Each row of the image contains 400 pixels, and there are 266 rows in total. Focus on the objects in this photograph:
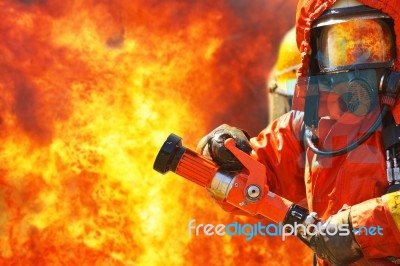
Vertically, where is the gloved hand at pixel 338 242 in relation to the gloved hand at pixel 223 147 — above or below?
below

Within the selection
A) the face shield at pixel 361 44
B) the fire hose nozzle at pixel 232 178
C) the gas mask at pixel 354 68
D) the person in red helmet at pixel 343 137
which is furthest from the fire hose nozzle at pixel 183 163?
the face shield at pixel 361 44

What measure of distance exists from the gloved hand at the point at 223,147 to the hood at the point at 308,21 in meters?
0.38

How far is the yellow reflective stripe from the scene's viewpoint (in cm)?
323

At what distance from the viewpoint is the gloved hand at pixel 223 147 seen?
384 centimetres

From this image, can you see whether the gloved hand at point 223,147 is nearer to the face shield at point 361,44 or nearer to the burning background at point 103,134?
the face shield at point 361,44

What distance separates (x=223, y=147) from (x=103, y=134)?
3.12 meters

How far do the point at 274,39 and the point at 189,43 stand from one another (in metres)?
1.09

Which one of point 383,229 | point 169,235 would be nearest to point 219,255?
Answer: point 169,235

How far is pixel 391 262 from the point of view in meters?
3.44

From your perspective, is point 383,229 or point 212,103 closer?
point 383,229

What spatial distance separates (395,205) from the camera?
10.6 feet

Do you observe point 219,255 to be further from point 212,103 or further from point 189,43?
point 189,43

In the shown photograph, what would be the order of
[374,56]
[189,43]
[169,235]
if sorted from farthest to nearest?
[189,43], [169,235], [374,56]

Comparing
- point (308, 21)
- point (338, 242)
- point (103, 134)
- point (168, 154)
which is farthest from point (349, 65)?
point (103, 134)
